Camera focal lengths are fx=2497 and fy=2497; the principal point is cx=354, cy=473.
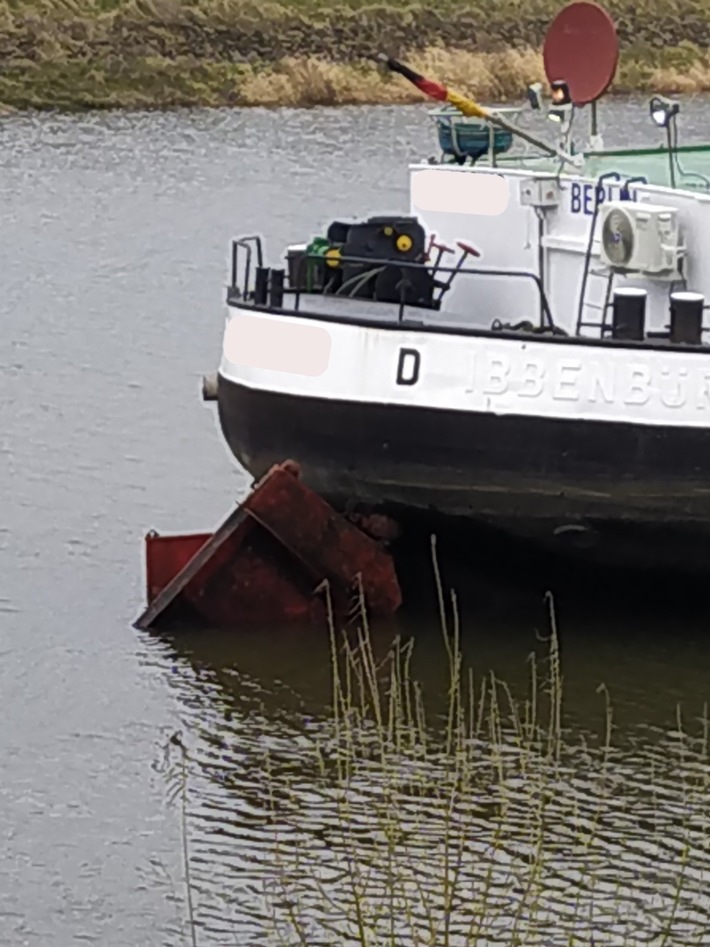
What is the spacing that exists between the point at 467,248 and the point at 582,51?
1.21 m

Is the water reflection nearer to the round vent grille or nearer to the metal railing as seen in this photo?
the metal railing

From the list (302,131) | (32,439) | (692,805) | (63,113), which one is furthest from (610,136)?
(692,805)

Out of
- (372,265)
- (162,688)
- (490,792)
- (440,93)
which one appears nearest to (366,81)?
(372,265)

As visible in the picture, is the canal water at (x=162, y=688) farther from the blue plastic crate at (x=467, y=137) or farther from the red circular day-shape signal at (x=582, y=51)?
the red circular day-shape signal at (x=582, y=51)

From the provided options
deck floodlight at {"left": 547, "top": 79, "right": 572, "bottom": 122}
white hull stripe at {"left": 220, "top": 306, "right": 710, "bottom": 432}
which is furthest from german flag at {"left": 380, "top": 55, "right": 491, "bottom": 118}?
white hull stripe at {"left": 220, "top": 306, "right": 710, "bottom": 432}

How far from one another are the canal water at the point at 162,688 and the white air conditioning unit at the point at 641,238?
1.63 metres

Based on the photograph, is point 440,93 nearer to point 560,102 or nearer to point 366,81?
point 560,102

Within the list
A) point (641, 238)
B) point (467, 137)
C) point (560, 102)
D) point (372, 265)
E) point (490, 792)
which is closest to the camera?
point (490, 792)

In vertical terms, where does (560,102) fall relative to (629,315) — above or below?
above

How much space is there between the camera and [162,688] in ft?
38.7

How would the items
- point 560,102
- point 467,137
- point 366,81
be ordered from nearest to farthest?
point 560,102, point 467,137, point 366,81

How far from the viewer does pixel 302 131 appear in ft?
124

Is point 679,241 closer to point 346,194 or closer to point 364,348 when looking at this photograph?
point 364,348

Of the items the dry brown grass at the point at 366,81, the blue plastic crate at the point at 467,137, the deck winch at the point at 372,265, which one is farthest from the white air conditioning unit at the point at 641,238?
the dry brown grass at the point at 366,81
